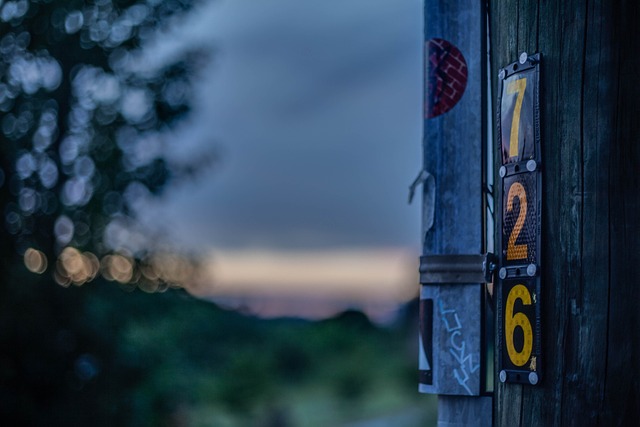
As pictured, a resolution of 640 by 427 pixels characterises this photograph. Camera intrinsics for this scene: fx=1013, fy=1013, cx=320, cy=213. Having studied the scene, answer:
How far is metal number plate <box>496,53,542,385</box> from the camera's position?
8.58 feet

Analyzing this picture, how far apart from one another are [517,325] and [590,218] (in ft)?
1.15

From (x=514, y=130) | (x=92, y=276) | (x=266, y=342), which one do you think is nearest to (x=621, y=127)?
(x=514, y=130)

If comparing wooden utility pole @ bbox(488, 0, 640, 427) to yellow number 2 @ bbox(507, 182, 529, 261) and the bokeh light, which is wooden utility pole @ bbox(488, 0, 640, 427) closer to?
yellow number 2 @ bbox(507, 182, 529, 261)

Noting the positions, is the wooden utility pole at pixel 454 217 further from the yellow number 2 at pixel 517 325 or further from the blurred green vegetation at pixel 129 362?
the blurred green vegetation at pixel 129 362

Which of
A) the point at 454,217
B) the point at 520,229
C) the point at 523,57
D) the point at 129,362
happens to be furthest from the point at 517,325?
the point at 129,362

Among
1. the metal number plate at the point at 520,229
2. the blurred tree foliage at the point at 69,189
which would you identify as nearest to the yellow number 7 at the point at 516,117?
the metal number plate at the point at 520,229

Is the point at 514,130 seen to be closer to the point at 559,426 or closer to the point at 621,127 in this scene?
the point at 621,127

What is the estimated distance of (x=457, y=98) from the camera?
3.12 meters

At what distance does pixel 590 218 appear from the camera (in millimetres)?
2516

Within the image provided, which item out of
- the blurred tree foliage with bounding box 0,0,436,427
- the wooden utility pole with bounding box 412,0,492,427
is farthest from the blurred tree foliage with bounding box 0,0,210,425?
the wooden utility pole with bounding box 412,0,492,427

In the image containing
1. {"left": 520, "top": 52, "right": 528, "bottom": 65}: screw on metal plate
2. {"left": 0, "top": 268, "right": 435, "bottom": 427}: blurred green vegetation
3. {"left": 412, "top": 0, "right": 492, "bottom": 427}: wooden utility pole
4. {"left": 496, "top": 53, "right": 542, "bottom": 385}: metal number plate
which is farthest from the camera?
{"left": 0, "top": 268, "right": 435, "bottom": 427}: blurred green vegetation

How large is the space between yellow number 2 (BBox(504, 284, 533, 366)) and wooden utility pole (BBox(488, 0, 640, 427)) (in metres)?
0.05

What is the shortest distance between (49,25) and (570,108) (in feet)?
56.8

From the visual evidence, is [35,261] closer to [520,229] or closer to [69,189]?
[69,189]
